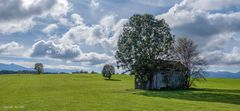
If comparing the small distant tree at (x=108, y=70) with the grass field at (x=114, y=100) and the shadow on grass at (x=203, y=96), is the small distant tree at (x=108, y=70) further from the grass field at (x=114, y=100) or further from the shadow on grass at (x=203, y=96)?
the shadow on grass at (x=203, y=96)

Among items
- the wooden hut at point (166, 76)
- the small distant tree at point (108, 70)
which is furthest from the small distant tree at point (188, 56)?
the small distant tree at point (108, 70)

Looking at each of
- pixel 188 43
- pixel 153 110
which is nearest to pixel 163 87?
pixel 188 43

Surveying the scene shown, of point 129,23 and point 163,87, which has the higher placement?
point 129,23

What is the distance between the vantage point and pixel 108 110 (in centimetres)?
3169

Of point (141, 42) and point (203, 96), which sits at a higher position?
point (141, 42)

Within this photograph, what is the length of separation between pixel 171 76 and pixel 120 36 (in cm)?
2110

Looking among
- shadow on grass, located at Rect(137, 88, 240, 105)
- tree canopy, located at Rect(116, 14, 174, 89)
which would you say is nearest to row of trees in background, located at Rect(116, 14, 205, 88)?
tree canopy, located at Rect(116, 14, 174, 89)

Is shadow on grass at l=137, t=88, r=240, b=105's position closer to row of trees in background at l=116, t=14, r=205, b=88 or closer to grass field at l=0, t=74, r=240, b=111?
grass field at l=0, t=74, r=240, b=111

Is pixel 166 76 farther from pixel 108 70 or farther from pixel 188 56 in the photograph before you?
pixel 108 70

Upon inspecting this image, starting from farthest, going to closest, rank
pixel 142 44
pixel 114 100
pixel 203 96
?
pixel 142 44 → pixel 203 96 → pixel 114 100

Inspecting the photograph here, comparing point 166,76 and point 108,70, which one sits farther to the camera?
point 108,70

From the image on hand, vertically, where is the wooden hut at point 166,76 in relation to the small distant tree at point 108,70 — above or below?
below

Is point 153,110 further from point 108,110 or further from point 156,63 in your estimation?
point 156,63

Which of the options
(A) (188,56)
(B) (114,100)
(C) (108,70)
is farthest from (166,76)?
(C) (108,70)
